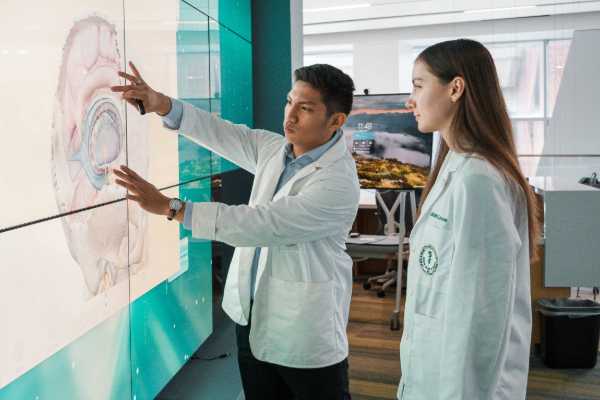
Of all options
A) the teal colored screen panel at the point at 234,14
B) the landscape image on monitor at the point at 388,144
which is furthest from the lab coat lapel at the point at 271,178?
the landscape image on monitor at the point at 388,144

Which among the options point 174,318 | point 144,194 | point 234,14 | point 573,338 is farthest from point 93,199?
point 573,338

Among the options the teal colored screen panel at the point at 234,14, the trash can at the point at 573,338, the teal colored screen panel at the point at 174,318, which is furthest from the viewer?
the trash can at the point at 573,338

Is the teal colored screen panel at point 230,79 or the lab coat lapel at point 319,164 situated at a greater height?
the teal colored screen panel at point 230,79

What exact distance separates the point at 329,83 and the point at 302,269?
569 mm

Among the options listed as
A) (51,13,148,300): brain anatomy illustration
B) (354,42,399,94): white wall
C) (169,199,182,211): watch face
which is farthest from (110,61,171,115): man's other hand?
(354,42,399,94): white wall

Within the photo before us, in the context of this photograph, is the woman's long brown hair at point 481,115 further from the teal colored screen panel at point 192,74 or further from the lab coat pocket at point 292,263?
the teal colored screen panel at point 192,74

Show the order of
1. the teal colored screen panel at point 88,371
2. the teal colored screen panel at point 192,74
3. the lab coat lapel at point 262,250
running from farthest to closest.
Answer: the teal colored screen panel at point 192,74, the lab coat lapel at point 262,250, the teal colored screen panel at point 88,371

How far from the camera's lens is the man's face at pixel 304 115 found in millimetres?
1604

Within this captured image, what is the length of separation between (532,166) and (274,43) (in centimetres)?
593

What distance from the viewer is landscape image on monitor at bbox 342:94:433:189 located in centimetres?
418

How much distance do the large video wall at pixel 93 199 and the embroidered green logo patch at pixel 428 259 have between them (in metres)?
0.96

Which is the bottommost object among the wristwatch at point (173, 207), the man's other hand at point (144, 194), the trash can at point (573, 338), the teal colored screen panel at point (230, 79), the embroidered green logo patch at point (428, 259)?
the trash can at point (573, 338)

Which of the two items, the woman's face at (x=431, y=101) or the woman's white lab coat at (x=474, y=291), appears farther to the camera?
the woman's face at (x=431, y=101)

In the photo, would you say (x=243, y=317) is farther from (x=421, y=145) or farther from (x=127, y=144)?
(x=421, y=145)
